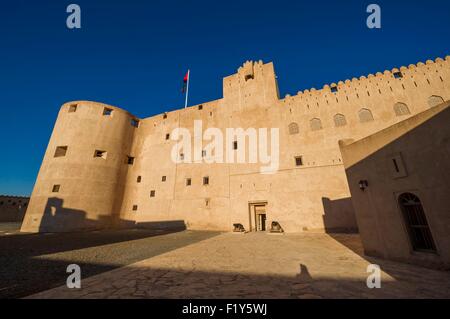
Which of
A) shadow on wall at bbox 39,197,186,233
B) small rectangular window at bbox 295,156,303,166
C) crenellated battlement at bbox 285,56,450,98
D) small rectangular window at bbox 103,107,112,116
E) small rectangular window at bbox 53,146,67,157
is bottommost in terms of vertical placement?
shadow on wall at bbox 39,197,186,233

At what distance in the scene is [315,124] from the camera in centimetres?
1739

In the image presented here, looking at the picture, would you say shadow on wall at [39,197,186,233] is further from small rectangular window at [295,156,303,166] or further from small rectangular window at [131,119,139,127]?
small rectangular window at [295,156,303,166]

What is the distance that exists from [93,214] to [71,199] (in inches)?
101

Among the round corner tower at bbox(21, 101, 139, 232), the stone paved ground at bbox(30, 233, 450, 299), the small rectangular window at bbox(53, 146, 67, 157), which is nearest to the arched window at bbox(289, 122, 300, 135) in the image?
the stone paved ground at bbox(30, 233, 450, 299)

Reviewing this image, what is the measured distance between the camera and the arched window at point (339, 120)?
16375 mm

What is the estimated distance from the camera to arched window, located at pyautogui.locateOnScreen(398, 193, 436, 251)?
5.62 meters

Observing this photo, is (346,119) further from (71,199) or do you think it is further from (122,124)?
(71,199)

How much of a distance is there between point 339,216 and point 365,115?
898 cm

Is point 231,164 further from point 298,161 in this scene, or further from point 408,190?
point 408,190

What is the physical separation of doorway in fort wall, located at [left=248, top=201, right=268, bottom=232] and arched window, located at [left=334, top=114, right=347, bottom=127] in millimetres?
9709

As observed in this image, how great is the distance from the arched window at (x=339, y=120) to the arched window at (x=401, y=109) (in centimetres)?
364

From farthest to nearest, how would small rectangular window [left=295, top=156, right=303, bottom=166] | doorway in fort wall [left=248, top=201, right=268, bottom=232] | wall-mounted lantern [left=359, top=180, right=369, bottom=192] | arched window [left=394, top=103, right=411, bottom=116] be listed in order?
doorway in fort wall [left=248, top=201, right=268, bottom=232], small rectangular window [left=295, top=156, right=303, bottom=166], arched window [left=394, top=103, right=411, bottom=116], wall-mounted lantern [left=359, top=180, right=369, bottom=192]

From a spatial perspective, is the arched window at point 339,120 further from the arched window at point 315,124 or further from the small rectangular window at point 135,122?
the small rectangular window at point 135,122
